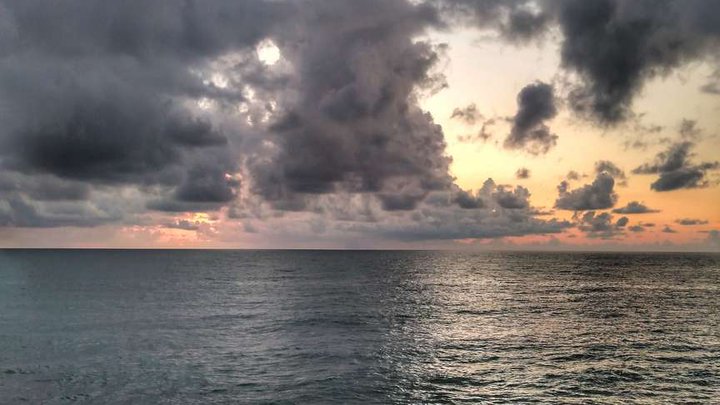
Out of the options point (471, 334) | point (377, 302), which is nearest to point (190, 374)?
point (471, 334)

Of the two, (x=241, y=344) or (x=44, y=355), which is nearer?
(x=44, y=355)

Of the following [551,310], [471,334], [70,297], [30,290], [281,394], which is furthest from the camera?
[30,290]

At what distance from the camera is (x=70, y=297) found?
3553 inches

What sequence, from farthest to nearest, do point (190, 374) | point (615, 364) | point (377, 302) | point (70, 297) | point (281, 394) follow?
1. point (70, 297)
2. point (377, 302)
3. point (615, 364)
4. point (190, 374)
5. point (281, 394)

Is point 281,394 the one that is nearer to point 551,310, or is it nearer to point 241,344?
point 241,344

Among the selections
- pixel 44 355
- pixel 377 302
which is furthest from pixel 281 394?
pixel 377 302

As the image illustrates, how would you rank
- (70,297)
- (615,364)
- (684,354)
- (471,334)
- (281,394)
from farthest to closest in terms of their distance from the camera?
(70,297) < (471,334) < (684,354) < (615,364) < (281,394)

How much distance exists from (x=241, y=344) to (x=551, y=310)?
47370 mm

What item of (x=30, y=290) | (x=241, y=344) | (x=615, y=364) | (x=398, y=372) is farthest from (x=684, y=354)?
(x=30, y=290)

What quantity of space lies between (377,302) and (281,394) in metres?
52.3

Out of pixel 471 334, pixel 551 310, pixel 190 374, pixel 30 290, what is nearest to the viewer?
pixel 190 374

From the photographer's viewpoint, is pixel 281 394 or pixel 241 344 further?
pixel 241 344

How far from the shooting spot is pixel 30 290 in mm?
104562

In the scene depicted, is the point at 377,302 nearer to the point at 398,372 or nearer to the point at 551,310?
the point at 551,310
